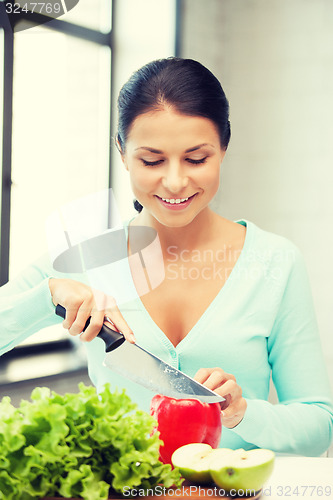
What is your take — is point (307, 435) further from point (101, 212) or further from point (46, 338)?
point (101, 212)

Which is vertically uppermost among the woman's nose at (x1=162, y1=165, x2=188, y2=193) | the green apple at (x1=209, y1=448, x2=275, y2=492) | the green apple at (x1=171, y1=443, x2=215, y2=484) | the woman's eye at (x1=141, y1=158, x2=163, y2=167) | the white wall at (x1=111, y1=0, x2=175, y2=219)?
the white wall at (x1=111, y1=0, x2=175, y2=219)

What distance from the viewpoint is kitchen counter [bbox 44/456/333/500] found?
677 millimetres

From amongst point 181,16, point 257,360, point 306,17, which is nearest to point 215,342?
point 257,360

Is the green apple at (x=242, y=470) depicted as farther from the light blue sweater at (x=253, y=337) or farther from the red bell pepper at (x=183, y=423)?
the light blue sweater at (x=253, y=337)

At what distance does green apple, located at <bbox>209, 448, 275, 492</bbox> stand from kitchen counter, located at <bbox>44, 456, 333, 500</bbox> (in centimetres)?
1

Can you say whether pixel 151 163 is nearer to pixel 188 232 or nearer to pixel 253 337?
pixel 188 232

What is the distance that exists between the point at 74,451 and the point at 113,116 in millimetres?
2164

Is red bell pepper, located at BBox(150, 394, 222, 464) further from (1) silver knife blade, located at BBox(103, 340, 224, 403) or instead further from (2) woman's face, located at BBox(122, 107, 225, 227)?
(2) woman's face, located at BBox(122, 107, 225, 227)

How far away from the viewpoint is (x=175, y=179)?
1.04 m

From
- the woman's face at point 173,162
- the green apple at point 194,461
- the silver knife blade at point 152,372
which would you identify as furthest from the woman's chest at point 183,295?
the green apple at point 194,461

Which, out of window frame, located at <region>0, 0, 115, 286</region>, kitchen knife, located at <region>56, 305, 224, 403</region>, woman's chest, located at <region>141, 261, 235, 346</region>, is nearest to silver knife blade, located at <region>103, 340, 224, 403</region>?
kitchen knife, located at <region>56, 305, 224, 403</region>

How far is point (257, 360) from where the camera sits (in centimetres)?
117

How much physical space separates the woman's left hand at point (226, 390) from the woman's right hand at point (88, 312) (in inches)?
5.1

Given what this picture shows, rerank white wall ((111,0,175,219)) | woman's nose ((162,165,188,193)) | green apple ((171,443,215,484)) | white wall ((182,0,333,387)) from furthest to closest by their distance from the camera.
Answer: white wall ((111,0,175,219))
white wall ((182,0,333,387))
woman's nose ((162,165,188,193))
green apple ((171,443,215,484))
